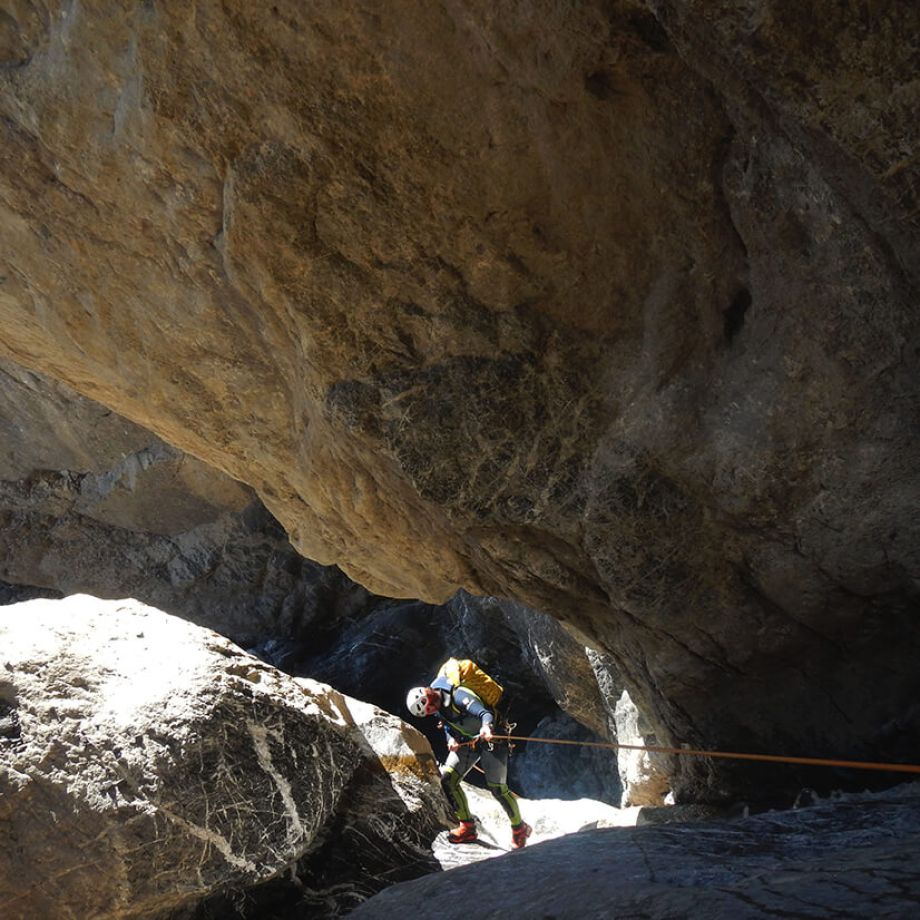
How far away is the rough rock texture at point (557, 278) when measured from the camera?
2881 mm

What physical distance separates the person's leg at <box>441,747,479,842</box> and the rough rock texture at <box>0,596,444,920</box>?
0.67m

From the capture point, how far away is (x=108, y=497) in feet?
38.5

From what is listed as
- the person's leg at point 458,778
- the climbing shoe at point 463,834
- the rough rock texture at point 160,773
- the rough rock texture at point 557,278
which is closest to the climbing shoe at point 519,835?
the person's leg at point 458,778

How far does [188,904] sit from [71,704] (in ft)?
3.72

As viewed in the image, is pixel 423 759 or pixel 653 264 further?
pixel 423 759

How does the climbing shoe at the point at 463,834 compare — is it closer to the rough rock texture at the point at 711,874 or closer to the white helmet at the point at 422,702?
the white helmet at the point at 422,702

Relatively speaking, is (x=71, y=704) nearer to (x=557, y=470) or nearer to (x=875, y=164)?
(x=557, y=470)

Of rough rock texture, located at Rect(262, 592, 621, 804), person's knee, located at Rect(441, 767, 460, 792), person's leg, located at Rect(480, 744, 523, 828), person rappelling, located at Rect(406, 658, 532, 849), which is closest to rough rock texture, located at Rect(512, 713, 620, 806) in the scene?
rough rock texture, located at Rect(262, 592, 621, 804)

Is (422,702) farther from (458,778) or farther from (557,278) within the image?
(557,278)

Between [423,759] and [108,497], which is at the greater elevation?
[108,497]

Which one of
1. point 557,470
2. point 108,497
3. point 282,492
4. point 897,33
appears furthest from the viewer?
point 108,497

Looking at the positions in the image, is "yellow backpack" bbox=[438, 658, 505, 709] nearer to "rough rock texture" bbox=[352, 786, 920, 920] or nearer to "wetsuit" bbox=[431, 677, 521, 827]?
"wetsuit" bbox=[431, 677, 521, 827]

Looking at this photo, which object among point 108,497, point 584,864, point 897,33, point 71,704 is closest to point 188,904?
point 71,704

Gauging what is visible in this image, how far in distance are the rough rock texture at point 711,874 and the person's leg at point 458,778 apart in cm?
187
